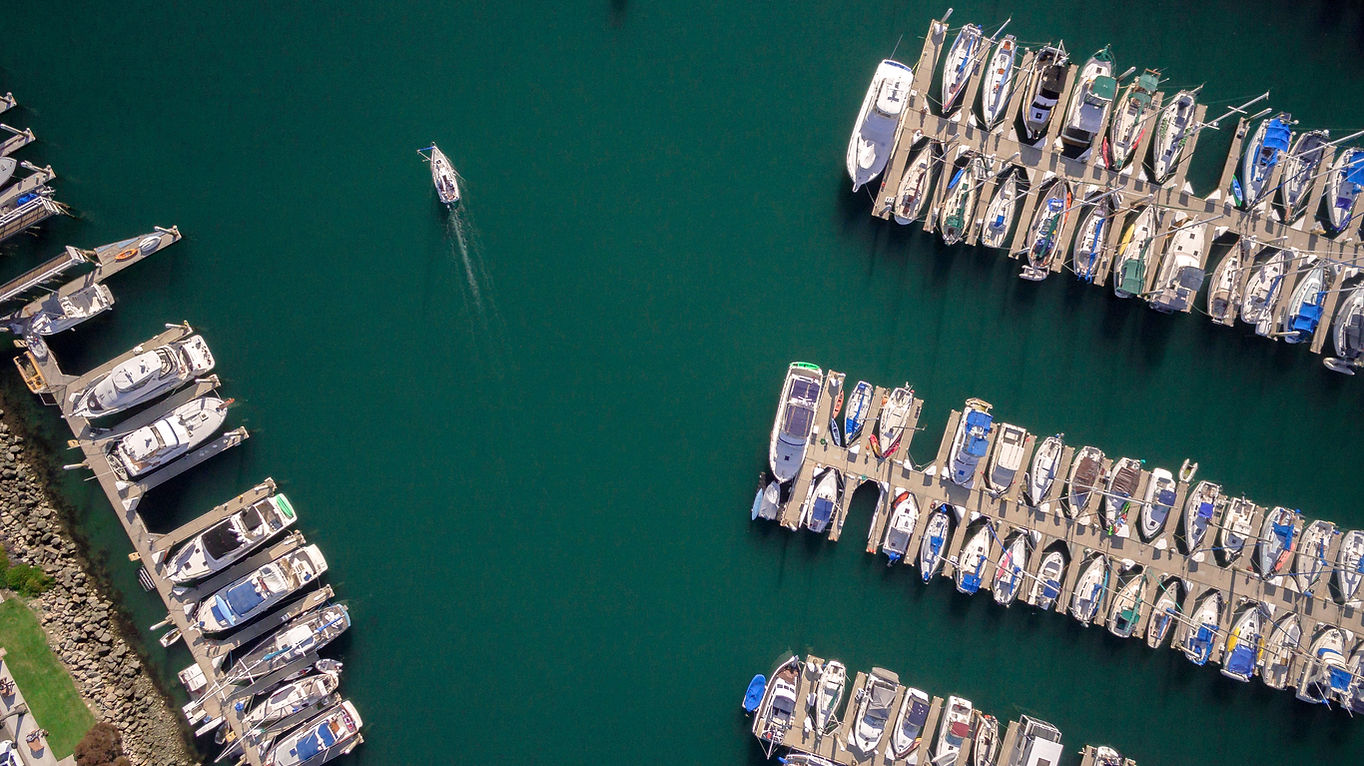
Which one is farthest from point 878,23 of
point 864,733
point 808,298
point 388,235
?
point 864,733

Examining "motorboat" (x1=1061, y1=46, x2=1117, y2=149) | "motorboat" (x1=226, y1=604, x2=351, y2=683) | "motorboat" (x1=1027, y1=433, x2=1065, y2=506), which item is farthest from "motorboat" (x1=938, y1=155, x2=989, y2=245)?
"motorboat" (x1=226, y1=604, x2=351, y2=683)

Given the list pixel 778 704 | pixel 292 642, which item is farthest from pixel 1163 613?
pixel 292 642

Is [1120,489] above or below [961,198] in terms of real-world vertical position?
below

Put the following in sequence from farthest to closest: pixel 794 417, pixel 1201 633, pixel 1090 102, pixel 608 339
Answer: pixel 608 339 < pixel 1201 633 < pixel 794 417 < pixel 1090 102

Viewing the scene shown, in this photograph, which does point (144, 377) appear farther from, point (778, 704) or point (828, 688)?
point (828, 688)

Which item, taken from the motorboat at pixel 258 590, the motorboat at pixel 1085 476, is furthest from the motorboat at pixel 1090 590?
the motorboat at pixel 258 590

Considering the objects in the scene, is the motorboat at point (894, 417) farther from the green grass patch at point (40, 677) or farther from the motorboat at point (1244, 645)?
the green grass patch at point (40, 677)

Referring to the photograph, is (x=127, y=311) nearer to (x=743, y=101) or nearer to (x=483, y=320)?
(x=483, y=320)

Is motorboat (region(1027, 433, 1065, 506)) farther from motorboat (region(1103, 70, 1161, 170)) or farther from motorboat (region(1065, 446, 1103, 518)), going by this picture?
motorboat (region(1103, 70, 1161, 170))
